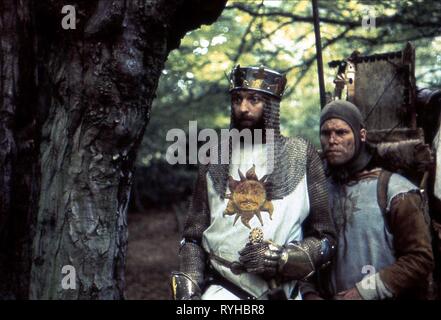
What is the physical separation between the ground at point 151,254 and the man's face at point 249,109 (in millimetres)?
6000

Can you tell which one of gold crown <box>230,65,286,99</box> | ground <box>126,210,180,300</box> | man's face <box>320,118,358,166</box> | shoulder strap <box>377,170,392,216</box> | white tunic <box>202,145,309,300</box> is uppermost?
ground <box>126,210,180,300</box>

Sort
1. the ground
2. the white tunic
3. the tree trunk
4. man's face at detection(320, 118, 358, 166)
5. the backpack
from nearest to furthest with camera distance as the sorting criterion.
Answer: the tree trunk, the white tunic, the backpack, man's face at detection(320, 118, 358, 166), the ground

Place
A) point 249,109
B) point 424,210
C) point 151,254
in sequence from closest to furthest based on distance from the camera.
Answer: point 249,109 < point 424,210 < point 151,254

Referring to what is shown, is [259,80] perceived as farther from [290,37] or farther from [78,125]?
[290,37]

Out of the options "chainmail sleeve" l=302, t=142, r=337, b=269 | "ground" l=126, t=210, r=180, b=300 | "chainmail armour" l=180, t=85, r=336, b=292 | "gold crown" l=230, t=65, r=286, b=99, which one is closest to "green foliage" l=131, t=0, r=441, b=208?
"gold crown" l=230, t=65, r=286, b=99

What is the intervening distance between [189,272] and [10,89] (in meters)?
1.55

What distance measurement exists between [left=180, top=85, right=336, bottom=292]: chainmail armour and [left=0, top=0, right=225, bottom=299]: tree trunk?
0.50 m

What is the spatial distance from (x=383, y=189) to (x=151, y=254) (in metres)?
9.28

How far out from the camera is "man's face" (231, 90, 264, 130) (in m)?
3.44

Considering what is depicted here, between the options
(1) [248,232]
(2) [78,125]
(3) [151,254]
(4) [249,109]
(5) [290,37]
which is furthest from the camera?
(3) [151,254]

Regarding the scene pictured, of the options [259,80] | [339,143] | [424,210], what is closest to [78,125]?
[259,80]

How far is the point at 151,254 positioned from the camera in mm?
12250

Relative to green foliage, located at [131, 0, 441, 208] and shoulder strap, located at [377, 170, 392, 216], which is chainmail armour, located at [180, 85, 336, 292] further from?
green foliage, located at [131, 0, 441, 208]
